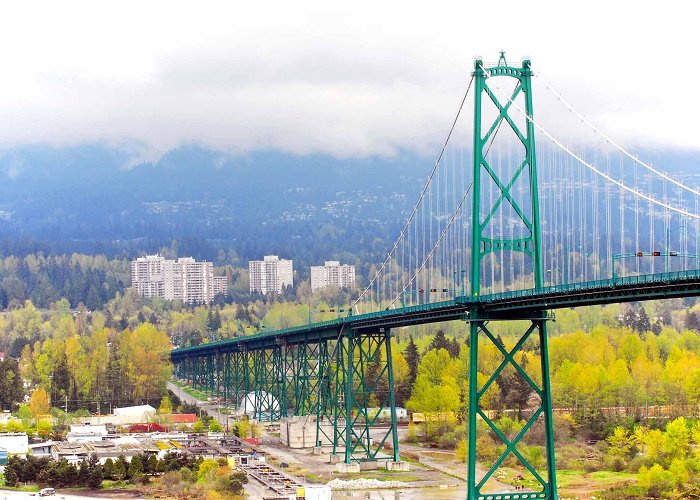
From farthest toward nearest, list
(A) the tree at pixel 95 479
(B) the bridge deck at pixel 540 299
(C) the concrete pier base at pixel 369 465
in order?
1. (C) the concrete pier base at pixel 369 465
2. (A) the tree at pixel 95 479
3. (B) the bridge deck at pixel 540 299

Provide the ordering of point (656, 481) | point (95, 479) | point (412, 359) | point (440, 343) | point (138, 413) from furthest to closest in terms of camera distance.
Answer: point (440, 343) → point (412, 359) → point (138, 413) → point (95, 479) → point (656, 481)

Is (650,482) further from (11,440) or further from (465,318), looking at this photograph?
(11,440)

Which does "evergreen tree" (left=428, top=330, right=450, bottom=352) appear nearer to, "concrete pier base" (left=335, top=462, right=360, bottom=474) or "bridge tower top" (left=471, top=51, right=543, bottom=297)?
"concrete pier base" (left=335, top=462, right=360, bottom=474)

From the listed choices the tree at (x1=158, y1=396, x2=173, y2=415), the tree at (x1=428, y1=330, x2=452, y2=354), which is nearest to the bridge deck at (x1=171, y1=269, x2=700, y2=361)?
the tree at (x1=158, y1=396, x2=173, y2=415)

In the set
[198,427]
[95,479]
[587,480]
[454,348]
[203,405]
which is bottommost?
[587,480]

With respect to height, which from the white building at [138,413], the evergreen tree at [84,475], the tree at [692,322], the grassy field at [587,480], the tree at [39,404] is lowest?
the grassy field at [587,480]

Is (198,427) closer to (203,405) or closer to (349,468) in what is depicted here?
(203,405)

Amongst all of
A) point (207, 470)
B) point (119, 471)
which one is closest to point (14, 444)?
point (119, 471)

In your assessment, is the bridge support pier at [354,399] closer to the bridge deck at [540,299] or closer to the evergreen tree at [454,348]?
the bridge deck at [540,299]

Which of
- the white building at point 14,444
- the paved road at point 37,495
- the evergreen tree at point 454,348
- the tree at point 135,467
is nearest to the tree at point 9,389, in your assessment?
the white building at point 14,444
